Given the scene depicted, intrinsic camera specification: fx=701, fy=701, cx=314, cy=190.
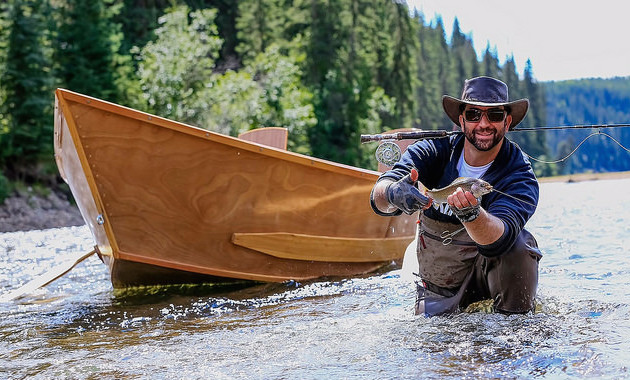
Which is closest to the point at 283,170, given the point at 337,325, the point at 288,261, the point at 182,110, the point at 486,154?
the point at 288,261

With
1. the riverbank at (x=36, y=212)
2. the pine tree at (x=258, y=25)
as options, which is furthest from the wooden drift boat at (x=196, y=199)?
the pine tree at (x=258, y=25)

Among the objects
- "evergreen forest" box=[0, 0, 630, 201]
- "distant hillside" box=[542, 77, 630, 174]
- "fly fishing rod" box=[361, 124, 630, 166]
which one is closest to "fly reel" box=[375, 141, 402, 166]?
"fly fishing rod" box=[361, 124, 630, 166]

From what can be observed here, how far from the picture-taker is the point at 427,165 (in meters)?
3.97

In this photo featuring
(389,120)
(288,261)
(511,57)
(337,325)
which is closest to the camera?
(337,325)

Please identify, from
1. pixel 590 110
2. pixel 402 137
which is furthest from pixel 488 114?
pixel 590 110

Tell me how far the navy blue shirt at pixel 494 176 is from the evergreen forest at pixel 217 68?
50.2ft

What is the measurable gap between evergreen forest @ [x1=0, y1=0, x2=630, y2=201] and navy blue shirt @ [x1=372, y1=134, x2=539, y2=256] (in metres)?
15.3

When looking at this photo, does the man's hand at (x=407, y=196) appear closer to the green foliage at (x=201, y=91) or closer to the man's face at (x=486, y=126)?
the man's face at (x=486, y=126)

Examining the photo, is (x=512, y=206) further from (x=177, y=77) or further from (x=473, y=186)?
(x=177, y=77)

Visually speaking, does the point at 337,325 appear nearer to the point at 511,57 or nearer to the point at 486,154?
the point at 486,154

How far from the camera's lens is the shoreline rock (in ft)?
75.8

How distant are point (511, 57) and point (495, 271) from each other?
107 meters

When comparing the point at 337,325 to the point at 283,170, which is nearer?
the point at 337,325

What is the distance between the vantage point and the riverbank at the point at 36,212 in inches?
910
